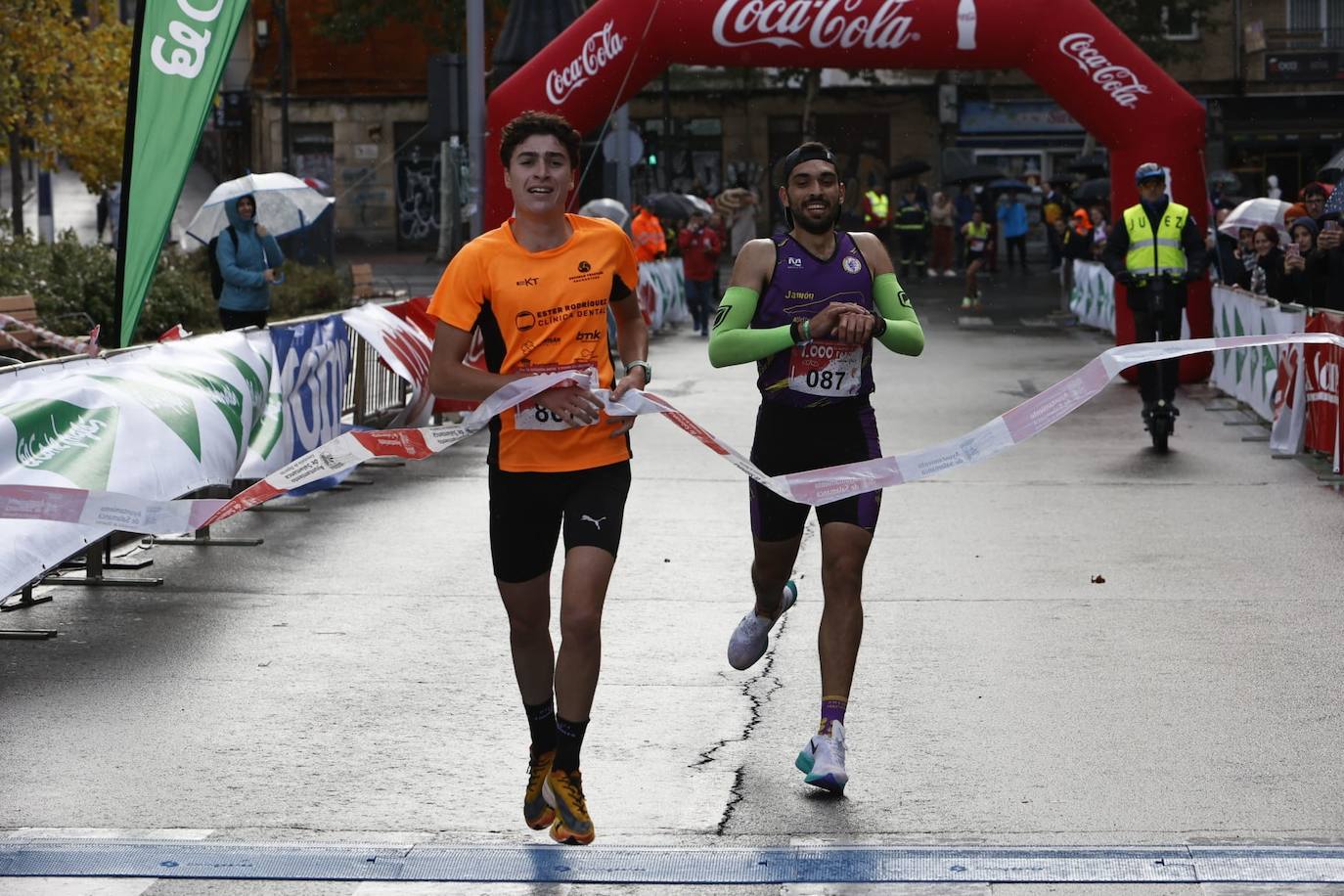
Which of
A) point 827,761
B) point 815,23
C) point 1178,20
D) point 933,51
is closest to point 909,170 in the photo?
point 1178,20

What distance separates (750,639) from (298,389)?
20.4 ft

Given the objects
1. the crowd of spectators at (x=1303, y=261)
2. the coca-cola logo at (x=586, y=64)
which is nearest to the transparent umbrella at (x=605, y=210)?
the coca-cola logo at (x=586, y=64)

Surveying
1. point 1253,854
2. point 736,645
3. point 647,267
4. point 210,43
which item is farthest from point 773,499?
point 647,267

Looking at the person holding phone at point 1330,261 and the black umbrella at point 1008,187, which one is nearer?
the person holding phone at point 1330,261

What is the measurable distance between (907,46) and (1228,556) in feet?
35.1

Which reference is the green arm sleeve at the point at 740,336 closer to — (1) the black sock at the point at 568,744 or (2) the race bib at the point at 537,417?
(2) the race bib at the point at 537,417

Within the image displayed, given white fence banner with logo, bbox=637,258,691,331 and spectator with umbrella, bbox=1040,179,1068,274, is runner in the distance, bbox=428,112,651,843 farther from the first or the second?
spectator with umbrella, bbox=1040,179,1068,274

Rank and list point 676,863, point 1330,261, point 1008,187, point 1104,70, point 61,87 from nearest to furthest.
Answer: point 676,863
point 1330,261
point 1104,70
point 61,87
point 1008,187

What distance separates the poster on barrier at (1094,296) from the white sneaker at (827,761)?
20.4m

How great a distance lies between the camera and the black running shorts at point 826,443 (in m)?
6.07

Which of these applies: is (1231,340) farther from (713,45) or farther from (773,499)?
(713,45)

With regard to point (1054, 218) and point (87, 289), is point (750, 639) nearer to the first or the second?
point (87, 289)

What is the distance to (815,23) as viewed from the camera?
19.6 meters

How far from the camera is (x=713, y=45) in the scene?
19969 millimetres
